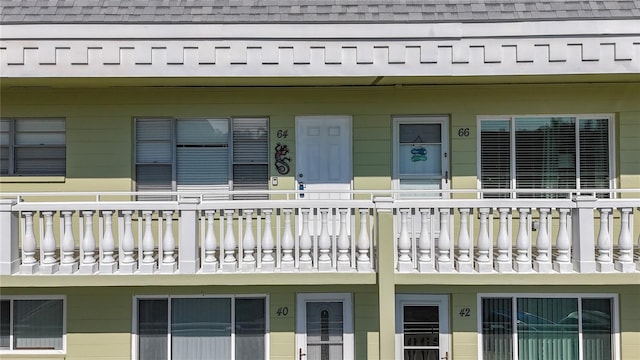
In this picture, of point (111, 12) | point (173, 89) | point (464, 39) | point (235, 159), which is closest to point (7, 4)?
point (111, 12)

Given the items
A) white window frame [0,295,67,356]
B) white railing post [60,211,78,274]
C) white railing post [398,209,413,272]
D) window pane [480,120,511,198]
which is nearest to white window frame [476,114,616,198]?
window pane [480,120,511,198]

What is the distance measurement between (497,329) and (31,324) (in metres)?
7.29

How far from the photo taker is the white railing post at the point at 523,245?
6.96m

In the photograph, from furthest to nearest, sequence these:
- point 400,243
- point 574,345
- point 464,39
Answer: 1. point 574,345
2. point 464,39
3. point 400,243

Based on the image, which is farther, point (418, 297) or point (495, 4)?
point (418, 297)

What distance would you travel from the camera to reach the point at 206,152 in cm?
899

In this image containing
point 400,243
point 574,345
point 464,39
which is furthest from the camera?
point 574,345

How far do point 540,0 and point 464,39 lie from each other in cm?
139

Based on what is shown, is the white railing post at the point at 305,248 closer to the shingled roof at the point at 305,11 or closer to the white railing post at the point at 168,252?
the white railing post at the point at 168,252

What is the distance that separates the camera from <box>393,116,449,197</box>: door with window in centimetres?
893

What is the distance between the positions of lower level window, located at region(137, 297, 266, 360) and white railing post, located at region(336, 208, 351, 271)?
2181 mm

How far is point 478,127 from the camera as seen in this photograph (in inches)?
351

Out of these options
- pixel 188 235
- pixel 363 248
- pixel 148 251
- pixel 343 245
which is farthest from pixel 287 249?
pixel 148 251

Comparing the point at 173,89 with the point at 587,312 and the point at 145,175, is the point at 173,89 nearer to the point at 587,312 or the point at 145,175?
the point at 145,175
